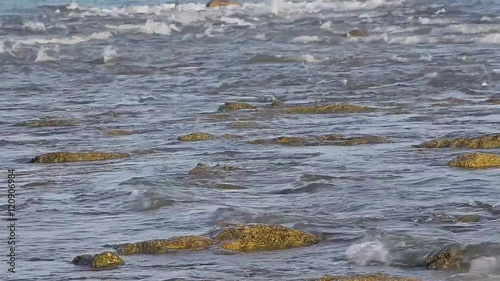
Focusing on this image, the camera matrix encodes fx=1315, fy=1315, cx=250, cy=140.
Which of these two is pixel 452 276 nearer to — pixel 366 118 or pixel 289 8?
pixel 366 118

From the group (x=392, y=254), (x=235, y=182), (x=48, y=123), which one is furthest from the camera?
(x=48, y=123)

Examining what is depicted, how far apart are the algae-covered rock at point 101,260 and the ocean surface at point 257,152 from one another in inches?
6.3

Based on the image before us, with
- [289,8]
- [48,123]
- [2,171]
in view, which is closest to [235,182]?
[2,171]

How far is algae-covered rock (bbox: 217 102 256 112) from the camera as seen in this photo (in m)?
17.1

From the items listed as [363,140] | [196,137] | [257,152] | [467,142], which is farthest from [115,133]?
[467,142]

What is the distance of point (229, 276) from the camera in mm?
7512

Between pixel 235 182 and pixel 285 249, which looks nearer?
pixel 285 249

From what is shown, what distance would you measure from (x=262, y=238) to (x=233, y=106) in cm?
881

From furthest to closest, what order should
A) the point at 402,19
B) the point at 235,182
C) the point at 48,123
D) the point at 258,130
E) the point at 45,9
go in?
1. the point at 45,9
2. the point at 402,19
3. the point at 48,123
4. the point at 258,130
5. the point at 235,182

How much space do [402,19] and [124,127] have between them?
2186 centimetres

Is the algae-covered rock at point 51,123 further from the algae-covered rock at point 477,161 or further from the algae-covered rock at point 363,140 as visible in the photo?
the algae-covered rock at point 477,161

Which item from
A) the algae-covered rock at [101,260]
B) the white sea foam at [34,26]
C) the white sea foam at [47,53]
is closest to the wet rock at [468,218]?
the algae-covered rock at [101,260]

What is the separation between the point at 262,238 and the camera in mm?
8453

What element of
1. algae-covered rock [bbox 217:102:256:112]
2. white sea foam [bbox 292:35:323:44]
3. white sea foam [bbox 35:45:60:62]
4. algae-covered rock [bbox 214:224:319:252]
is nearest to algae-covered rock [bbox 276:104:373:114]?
algae-covered rock [bbox 217:102:256:112]
